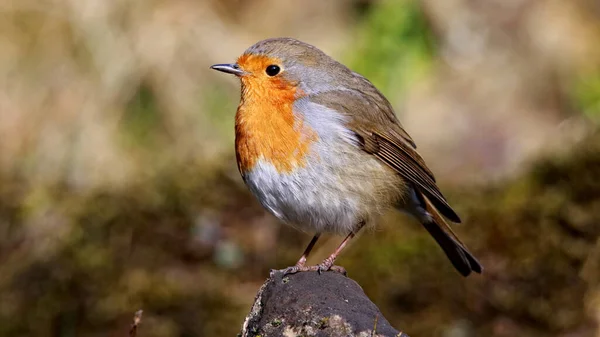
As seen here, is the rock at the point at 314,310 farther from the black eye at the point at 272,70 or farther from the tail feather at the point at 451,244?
the tail feather at the point at 451,244

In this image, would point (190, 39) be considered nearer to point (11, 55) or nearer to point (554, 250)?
point (11, 55)

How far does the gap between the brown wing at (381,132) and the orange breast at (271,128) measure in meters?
0.16

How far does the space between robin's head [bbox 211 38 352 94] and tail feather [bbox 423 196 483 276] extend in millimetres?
823

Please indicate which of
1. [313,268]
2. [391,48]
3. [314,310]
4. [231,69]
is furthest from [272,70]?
[391,48]

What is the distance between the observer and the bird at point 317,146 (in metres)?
3.69

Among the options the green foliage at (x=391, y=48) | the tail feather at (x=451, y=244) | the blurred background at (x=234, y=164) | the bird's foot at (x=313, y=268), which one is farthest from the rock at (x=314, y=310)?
the green foliage at (x=391, y=48)

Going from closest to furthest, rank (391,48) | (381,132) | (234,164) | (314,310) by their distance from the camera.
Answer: (314,310) < (381,132) < (234,164) < (391,48)

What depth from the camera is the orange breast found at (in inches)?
145

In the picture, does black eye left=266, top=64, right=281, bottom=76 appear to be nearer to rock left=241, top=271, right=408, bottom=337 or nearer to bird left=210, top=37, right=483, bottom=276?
bird left=210, top=37, right=483, bottom=276

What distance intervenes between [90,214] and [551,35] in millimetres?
4455

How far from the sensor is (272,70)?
394 centimetres

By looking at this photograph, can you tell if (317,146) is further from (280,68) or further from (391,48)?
(391,48)

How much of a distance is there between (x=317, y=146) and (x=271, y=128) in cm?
19

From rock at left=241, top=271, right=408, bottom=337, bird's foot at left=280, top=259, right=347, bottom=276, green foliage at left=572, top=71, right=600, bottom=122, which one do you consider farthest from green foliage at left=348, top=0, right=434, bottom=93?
rock at left=241, top=271, right=408, bottom=337
